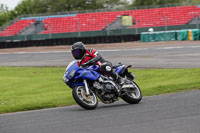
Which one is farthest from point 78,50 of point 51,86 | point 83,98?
point 51,86

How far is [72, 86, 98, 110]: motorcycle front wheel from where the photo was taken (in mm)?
8375

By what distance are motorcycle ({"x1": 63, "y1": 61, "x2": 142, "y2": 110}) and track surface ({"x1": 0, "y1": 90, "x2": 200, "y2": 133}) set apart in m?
0.26

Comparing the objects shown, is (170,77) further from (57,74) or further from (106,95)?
(106,95)

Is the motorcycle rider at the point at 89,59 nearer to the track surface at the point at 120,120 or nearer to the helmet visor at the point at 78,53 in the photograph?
the helmet visor at the point at 78,53

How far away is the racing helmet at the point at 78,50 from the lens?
28.8 ft

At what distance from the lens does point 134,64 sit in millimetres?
20797

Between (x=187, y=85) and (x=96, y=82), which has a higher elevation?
(x=96, y=82)

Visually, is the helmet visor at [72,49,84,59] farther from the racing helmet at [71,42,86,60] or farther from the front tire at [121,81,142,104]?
the front tire at [121,81,142,104]

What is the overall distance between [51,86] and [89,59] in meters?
5.73

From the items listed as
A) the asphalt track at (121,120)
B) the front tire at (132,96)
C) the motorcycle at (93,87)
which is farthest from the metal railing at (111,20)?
the asphalt track at (121,120)

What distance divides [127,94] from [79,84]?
1173mm

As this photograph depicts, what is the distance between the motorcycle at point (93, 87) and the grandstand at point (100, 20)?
105ft

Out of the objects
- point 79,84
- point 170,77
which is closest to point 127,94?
point 79,84

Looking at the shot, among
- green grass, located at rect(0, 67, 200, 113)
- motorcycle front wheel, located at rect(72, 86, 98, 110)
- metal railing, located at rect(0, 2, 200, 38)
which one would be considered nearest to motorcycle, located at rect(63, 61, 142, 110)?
motorcycle front wheel, located at rect(72, 86, 98, 110)
